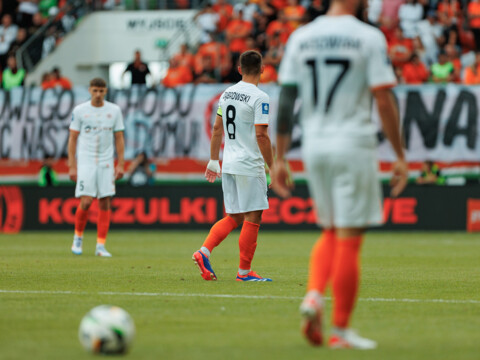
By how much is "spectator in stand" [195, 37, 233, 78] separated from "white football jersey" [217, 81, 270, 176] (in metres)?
15.1

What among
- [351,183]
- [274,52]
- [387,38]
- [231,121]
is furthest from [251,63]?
[387,38]

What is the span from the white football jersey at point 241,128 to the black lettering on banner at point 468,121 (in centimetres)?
1297

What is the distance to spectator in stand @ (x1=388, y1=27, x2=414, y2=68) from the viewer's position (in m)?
24.9

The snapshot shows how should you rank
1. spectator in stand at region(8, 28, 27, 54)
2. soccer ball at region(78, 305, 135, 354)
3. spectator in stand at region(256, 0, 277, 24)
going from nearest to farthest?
soccer ball at region(78, 305, 135, 354) < spectator in stand at region(256, 0, 277, 24) < spectator in stand at region(8, 28, 27, 54)

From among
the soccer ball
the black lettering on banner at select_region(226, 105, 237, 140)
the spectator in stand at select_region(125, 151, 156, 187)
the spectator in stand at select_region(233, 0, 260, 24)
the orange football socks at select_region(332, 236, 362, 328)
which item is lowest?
the spectator in stand at select_region(125, 151, 156, 187)

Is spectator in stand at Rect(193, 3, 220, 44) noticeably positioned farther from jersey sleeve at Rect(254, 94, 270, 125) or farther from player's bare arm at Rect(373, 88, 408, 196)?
player's bare arm at Rect(373, 88, 408, 196)

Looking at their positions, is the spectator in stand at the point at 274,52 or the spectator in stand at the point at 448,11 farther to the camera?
the spectator in stand at the point at 448,11

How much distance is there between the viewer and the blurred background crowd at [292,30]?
2477 cm

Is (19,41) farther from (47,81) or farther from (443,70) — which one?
(443,70)

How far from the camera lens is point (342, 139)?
6336 mm

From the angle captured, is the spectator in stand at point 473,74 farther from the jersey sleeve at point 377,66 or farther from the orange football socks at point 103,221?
the jersey sleeve at point 377,66

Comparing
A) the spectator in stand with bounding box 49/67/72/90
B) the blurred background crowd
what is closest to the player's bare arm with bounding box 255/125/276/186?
the blurred background crowd

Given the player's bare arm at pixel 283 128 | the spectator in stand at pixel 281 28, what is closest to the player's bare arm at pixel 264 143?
the player's bare arm at pixel 283 128

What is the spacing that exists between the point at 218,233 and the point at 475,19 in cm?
1664
